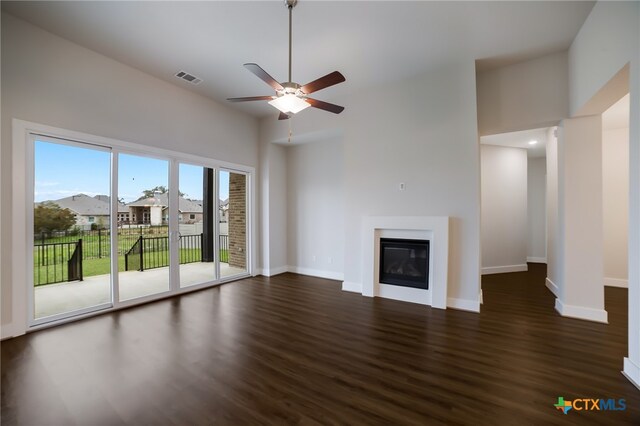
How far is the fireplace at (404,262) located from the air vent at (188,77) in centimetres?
418

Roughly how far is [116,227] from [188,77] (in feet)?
8.69

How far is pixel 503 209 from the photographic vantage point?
619cm

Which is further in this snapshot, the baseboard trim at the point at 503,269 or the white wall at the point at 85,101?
the baseboard trim at the point at 503,269

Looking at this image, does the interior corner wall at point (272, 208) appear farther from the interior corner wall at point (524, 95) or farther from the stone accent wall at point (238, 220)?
the interior corner wall at point (524, 95)

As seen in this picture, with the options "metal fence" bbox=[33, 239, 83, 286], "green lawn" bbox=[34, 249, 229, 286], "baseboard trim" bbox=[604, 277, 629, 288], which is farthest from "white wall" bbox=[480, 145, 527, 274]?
"metal fence" bbox=[33, 239, 83, 286]

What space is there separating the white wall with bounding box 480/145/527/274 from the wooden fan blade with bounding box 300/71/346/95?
17.1ft

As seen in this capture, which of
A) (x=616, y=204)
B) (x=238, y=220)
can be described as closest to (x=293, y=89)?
(x=238, y=220)

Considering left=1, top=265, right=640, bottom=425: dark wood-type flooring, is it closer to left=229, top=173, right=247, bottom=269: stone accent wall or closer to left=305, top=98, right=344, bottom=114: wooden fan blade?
left=229, top=173, right=247, bottom=269: stone accent wall

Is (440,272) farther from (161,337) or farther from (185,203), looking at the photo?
(185,203)

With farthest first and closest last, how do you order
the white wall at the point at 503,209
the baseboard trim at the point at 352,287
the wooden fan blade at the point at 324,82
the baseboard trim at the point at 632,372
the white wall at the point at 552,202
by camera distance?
the white wall at the point at 503,209
the baseboard trim at the point at 352,287
the white wall at the point at 552,202
the wooden fan blade at the point at 324,82
the baseboard trim at the point at 632,372

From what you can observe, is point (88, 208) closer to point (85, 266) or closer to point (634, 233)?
point (85, 266)

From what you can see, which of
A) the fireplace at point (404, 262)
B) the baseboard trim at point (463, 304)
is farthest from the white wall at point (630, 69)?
the fireplace at point (404, 262)

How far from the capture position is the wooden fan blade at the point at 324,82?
2.38m

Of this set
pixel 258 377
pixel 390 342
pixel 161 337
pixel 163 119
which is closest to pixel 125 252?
pixel 161 337
